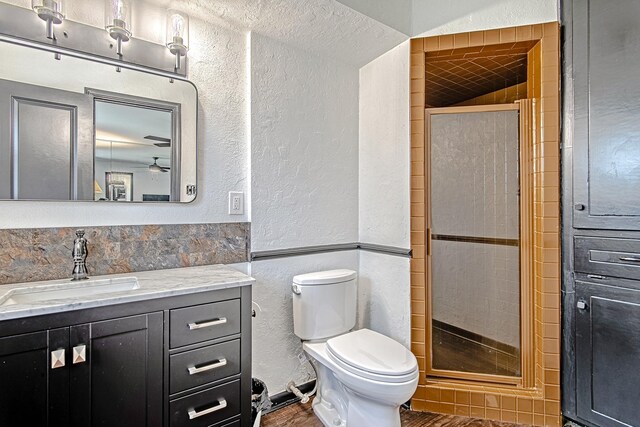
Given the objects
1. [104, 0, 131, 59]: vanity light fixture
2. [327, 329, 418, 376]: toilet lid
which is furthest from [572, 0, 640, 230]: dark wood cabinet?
[104, 0, 131, 59]: vanity light fixture

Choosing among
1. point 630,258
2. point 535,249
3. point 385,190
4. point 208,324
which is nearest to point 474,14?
point 385,190

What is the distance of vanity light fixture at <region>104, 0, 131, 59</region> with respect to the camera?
4.67 ft

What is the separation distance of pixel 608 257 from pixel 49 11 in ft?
8.76

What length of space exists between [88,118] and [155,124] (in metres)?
0.27

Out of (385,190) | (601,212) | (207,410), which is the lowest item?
(207,410)

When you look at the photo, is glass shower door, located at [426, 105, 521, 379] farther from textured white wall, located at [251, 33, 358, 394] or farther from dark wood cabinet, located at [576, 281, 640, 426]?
textured white wall, located at [251, 33, 358, 394]

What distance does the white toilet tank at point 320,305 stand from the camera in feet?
5.89

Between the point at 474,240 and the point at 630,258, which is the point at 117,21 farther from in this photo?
the point at 630,258

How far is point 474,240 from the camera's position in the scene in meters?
1.96

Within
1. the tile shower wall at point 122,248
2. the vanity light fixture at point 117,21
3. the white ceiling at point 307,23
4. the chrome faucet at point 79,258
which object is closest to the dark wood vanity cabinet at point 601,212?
the white ceiling at point 307,23

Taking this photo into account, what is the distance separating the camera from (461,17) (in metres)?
1.81

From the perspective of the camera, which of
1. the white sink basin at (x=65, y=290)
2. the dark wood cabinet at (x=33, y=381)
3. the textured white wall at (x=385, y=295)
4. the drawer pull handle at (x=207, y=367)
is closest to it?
the dark wood cabinet at (x=33, y=381)

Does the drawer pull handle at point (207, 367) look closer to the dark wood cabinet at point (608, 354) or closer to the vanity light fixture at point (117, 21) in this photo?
the vanity light fixture at point (117, 21)

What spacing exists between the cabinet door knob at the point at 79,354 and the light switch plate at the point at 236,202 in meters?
0.89
